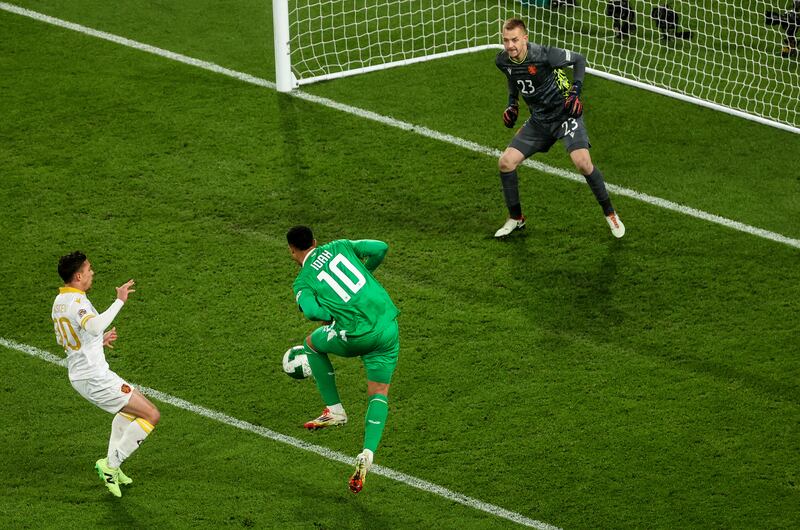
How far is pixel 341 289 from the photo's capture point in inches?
324

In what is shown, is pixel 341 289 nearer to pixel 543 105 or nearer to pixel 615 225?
pixel 543 105

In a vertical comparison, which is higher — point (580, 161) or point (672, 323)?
point (580, 161)

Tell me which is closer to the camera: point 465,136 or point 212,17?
point 465,136

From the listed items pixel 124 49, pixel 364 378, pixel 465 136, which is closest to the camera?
pixel 364 378

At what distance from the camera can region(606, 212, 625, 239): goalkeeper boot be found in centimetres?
1132

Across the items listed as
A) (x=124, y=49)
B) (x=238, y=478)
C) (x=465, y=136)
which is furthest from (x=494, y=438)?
(x=124, y=49)

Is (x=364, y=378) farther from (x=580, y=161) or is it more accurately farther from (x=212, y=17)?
(x=212, y=17)

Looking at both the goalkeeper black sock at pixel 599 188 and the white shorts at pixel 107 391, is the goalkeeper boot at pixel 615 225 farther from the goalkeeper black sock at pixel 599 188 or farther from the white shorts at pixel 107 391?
the white shorts at pixel 107 391

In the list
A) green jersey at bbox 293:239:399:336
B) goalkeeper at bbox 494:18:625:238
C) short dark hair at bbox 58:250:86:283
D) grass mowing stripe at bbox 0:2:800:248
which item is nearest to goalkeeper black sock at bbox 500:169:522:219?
goalkeeper at bbox 494:18:625:238

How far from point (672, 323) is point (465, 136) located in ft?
11.4

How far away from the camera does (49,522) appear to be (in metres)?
8.33

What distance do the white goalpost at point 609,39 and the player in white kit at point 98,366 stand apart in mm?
5881

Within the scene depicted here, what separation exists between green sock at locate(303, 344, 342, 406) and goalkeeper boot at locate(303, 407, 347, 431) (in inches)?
3.1

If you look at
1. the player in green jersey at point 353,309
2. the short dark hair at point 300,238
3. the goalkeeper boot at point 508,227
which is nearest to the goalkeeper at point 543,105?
the goalkeeper boot at point 508,227
